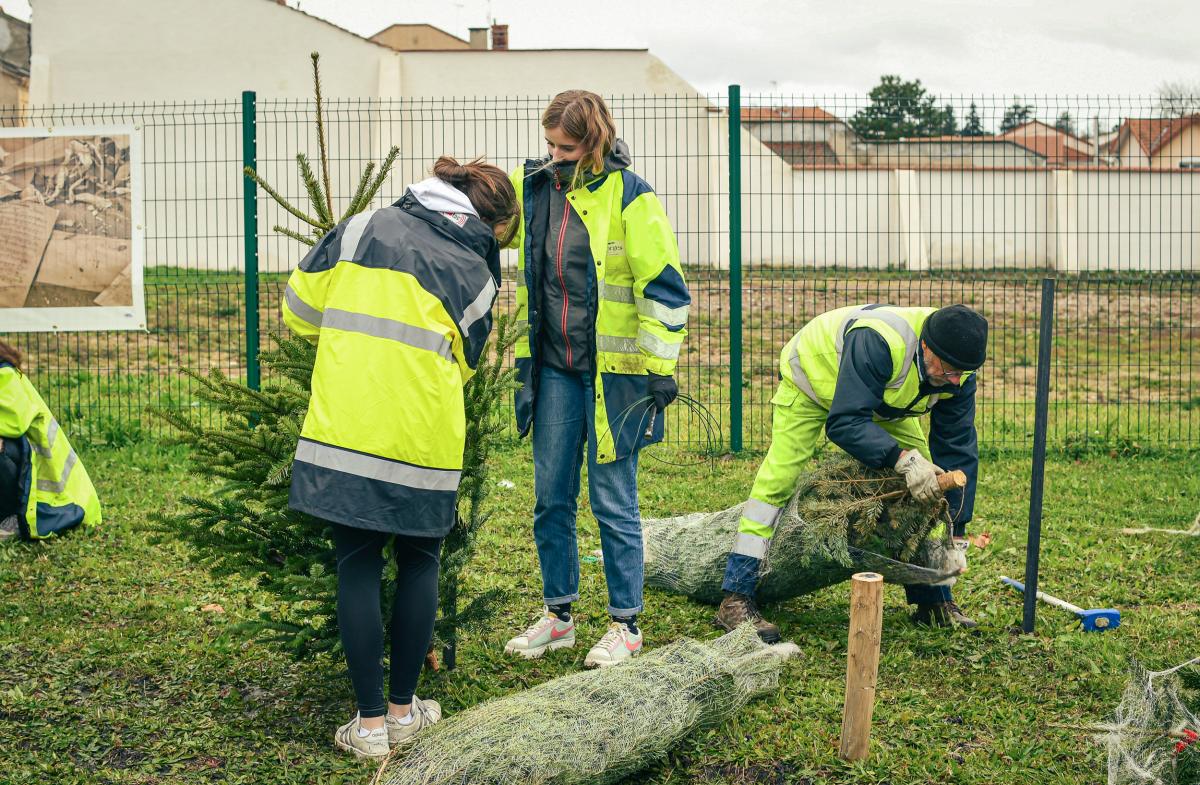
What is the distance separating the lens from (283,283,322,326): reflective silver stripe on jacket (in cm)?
346

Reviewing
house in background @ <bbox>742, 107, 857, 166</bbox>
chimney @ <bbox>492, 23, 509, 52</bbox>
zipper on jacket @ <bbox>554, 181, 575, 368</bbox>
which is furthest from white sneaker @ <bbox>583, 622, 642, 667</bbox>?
chimney @ <bbox>492, 23, 509, 52</bbox>

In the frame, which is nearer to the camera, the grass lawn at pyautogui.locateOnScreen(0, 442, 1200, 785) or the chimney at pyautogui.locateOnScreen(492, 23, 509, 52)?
the grass lawn at pyautogui.locateOnScreen(0, 442, 1200, 785)

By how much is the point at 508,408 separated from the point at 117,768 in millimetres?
5537

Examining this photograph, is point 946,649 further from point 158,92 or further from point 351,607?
point 158,92

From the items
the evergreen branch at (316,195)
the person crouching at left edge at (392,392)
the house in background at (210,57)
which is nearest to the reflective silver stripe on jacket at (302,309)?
the person crouching at left edge at (392,392)

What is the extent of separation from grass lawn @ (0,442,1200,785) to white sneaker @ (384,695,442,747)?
160 millimetres

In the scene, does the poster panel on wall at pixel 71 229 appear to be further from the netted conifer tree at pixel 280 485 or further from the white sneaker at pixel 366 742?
the white sneaker at pixel 366 742

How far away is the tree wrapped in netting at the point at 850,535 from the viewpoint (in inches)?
177

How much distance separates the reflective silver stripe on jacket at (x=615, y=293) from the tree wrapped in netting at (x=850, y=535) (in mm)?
1142

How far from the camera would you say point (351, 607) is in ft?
11.3

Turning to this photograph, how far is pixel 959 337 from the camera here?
4273mm

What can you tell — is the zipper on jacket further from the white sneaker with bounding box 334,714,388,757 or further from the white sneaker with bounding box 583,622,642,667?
the white sneaker with bounding box 334,714,388,757

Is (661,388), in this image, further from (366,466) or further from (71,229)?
(71,229)

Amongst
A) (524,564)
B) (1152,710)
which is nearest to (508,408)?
(524,564)
